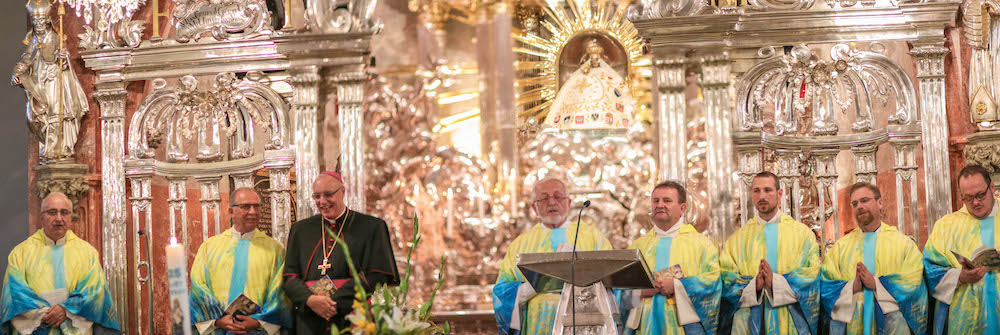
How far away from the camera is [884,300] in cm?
695

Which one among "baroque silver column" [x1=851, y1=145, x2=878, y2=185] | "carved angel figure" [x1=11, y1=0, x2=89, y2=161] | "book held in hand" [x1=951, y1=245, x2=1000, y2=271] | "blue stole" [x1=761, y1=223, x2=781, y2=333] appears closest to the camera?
"book held in hand" [x1=951, y1=245, x2=1000, y2=271]

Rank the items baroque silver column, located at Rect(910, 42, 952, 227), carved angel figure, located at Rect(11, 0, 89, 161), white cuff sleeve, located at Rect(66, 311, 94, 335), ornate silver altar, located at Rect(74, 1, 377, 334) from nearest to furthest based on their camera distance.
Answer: white cuff sleeve, located at Rect(66, 311, 94, 335)
baroque silver column, located at Rect(910, 42, 952, 227)
ornate silver altar, located at Rect(74, 1, 377, 334)
carved angel figure, located at Rect(11, 0, 89, 161)

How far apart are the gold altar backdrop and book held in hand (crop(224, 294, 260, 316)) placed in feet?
2.55

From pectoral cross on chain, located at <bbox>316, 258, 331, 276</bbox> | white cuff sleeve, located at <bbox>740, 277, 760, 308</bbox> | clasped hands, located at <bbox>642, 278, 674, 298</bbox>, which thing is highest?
pectoral cross on chain, located at <bbox>316, 258, 331, 276</bbox>

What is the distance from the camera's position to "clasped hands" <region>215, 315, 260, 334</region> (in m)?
7.27

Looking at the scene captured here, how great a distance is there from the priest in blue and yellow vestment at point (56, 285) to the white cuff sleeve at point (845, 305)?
439 centimetres

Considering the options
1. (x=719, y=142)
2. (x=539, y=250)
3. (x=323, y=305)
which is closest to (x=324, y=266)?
(x=323, y=305)

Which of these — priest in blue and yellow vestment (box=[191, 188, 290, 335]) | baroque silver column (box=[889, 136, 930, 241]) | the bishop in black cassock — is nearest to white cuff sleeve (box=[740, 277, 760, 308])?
baroque silver column (box=[889, 136, 930, 241])

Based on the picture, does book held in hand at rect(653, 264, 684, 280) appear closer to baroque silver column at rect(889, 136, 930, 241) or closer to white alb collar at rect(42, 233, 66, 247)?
baroque silver column at rect(889, 136, 930, 241)

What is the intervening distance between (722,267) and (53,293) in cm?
404

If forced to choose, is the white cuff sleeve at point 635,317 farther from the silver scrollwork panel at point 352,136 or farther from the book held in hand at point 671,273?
the silver scrollwork panel at point 352,136

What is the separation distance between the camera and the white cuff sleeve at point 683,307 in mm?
7039

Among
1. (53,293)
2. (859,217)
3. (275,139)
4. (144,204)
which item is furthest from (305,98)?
(859,217)

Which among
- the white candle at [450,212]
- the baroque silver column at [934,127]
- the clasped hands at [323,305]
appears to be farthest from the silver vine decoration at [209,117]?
the baroque silver column at [934,127]
